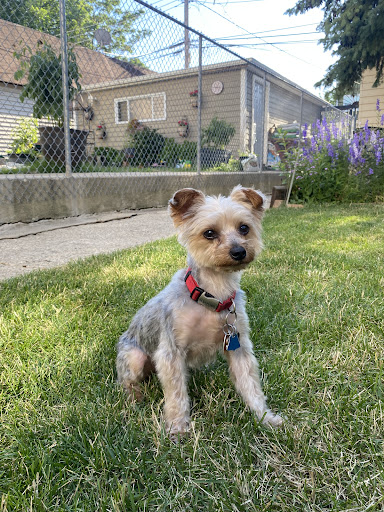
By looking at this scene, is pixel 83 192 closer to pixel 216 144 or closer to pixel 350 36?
pixel 216 144

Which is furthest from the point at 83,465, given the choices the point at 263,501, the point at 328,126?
the point at 328,126

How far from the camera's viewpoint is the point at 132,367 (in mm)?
2072

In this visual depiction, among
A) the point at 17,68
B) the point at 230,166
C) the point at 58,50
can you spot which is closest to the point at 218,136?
the point at 230,166

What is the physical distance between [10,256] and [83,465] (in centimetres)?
369

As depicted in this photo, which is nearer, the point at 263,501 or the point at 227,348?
the point at 263,501

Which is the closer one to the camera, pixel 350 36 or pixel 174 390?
pixel 174 390

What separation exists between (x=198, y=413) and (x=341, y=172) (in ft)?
28.9

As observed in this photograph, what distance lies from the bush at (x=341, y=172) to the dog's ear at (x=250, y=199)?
7583 mm

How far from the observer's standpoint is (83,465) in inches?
58.7

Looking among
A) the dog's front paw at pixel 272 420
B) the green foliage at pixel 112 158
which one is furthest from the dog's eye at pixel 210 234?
the green foliage at pixel 112 158

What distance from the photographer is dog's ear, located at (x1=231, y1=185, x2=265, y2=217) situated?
222 centimetres

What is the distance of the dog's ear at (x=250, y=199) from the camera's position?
2222 millimetres

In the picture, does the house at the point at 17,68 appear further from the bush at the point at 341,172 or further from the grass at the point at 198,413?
the grass at the point at 198,413

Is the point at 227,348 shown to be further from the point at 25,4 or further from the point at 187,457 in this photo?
the point at 25,4
